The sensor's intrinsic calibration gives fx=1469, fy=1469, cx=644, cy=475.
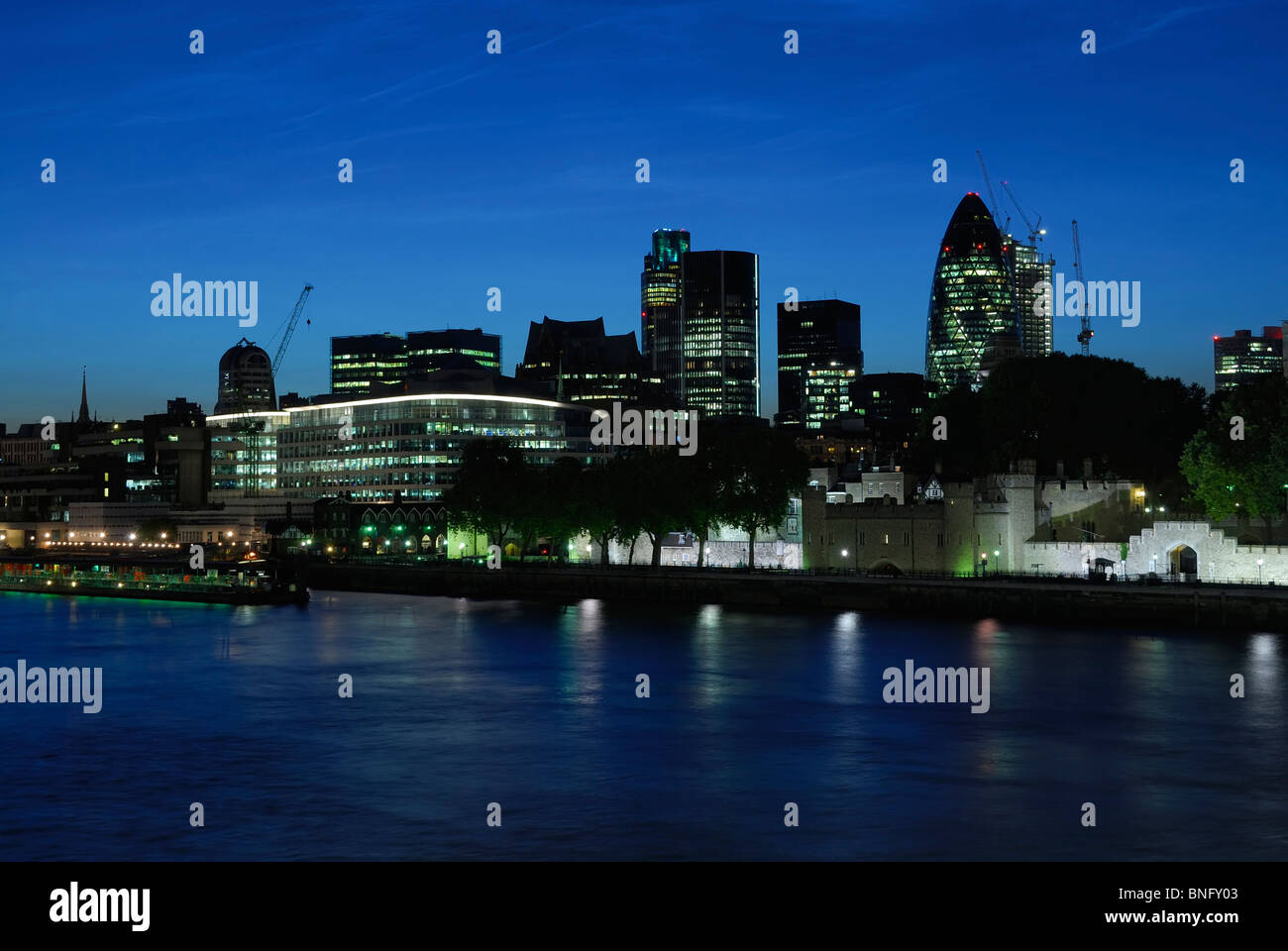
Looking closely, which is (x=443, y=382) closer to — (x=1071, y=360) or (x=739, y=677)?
(x=1071, y=360)

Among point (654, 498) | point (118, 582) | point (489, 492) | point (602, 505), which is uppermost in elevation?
point (489, 492)

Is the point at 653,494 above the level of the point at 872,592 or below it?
above

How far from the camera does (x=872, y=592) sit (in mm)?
85625

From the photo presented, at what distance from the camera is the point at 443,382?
173125 mm

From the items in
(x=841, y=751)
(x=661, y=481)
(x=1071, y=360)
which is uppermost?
(x=1071, y=360)

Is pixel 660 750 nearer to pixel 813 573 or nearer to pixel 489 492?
pixel 813 573

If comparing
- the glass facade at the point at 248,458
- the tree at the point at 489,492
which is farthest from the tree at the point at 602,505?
the glass facade at the point at 248,458

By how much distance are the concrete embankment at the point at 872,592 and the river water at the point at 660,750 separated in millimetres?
2758

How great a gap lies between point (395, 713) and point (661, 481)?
53467mm

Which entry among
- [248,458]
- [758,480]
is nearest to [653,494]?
[758,480]

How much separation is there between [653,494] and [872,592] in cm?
2146

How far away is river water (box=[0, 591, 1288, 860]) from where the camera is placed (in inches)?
1281

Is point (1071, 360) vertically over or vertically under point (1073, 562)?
over

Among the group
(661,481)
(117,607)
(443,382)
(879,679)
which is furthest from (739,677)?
(443,382)
